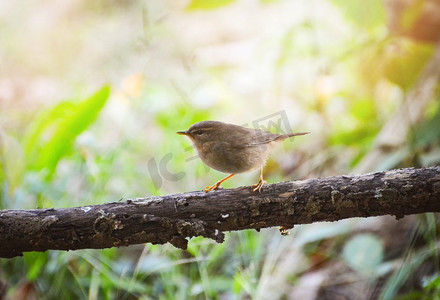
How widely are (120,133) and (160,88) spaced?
47.0 inches

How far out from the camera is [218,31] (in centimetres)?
906

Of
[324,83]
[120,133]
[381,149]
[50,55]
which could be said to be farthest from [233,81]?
[50,55]

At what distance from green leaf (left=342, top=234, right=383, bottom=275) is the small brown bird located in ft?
3.78

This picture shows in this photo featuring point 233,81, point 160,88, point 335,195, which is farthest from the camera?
point 233,81

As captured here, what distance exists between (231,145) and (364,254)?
4.97 feet

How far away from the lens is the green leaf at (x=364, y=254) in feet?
12.1

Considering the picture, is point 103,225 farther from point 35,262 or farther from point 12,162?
point 12,162

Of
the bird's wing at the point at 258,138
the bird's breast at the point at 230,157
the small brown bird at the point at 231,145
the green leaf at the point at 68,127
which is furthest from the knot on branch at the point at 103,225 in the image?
the green leaf at the point at 68,127

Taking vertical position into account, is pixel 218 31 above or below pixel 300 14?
above

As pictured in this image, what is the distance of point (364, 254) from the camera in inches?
149

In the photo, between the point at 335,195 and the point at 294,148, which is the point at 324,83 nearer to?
the point at 294,148

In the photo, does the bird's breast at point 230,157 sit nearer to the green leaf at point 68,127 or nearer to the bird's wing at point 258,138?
the bird's wing at point 258,138

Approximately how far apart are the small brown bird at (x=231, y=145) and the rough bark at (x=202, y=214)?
2.36 ft

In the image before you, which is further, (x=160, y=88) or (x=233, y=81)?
(x=233, y=81)
